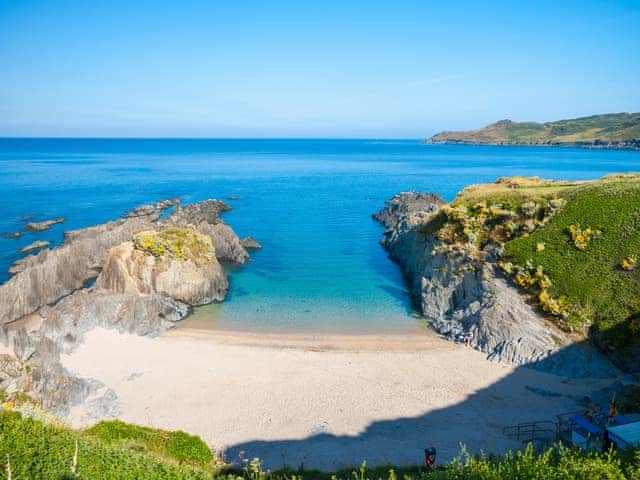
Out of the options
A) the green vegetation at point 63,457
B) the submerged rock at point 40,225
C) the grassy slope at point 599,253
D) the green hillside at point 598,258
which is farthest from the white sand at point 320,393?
the submerged rock at point 40,225

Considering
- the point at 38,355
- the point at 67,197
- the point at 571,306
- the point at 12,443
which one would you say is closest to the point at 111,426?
the point at 12,443

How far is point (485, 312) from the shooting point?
108 feet

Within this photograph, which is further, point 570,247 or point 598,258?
point 570,247

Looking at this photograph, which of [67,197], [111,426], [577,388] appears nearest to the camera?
[111,426]

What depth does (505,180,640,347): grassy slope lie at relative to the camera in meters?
30.3

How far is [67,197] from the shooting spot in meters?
90.3

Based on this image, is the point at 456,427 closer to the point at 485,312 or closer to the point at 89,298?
the point at 485,312

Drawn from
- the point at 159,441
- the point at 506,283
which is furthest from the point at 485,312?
the point at 159,441

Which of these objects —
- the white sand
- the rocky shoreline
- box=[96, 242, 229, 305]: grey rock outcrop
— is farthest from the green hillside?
box=[96, 242, 229, 305]: grey rock outcrop

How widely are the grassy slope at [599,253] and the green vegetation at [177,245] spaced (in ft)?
86.7

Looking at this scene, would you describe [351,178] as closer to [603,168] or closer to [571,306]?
[603,168]

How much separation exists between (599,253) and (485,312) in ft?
30.6

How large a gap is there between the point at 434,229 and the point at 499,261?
9385 mm

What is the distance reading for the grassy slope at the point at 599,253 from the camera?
99.3 ft
